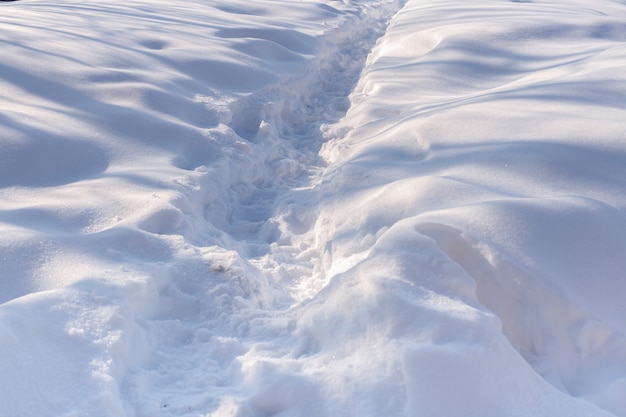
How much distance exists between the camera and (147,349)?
2.30 meters

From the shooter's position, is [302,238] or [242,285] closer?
[242,285]

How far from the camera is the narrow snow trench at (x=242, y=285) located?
2.07 meters

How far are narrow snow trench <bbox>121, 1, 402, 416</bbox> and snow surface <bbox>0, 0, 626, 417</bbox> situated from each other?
0.04ft

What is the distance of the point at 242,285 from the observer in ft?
8.98

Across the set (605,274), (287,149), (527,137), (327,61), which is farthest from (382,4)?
(605,274)

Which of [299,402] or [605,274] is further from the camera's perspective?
[605,274]

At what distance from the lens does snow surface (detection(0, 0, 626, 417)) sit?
202cm

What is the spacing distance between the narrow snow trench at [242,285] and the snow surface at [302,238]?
11 millimetres

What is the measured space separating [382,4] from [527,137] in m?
9.75

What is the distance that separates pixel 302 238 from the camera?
3.40 metres

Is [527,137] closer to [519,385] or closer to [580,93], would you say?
[580,93]

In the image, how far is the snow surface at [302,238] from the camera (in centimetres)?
202

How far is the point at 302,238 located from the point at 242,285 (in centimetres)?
73

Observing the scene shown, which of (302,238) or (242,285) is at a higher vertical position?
(242,285)
